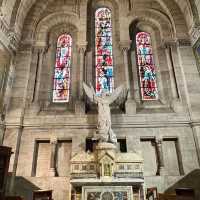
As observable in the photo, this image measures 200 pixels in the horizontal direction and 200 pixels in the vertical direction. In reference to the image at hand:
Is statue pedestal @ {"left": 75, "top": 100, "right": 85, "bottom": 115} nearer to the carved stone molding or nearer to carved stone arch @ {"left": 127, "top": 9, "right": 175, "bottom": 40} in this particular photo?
carved stone arch @ {"left": 127, "top": 9, "right": 175, "bottom": 40}

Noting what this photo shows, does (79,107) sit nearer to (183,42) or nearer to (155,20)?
(183,42)

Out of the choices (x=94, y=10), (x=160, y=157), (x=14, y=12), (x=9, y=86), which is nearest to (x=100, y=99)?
(x=160, y=157)

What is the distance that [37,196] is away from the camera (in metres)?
7.19

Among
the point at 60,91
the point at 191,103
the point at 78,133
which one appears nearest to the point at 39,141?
the point at 78,133

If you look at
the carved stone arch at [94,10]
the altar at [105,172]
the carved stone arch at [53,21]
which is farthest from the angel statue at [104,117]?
the carved stone arch at [53,21]

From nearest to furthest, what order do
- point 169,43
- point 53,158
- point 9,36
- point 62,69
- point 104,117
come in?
1. point 104,117
2. point 53,158
3. point 9,36
4. point 169,43
5. point 62,69

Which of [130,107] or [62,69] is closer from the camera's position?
[130,107]

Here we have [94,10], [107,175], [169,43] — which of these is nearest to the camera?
[107,175]

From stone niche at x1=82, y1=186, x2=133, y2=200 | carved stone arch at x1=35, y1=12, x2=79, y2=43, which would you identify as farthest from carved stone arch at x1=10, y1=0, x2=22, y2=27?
stone niche at x1=82, y1=186, x2=133, y2=200

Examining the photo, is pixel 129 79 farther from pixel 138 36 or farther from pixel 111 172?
pixel 111 172

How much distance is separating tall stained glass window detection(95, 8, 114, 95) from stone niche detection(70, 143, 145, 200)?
360 cm

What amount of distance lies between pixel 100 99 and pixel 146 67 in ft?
12.2

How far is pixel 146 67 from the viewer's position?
1173 cm

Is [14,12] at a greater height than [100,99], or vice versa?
[14,12]
